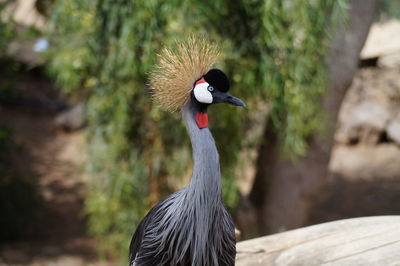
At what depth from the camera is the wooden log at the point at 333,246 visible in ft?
6.78

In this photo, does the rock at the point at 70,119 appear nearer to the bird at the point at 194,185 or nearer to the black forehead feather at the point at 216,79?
the bird at the point at 194,185

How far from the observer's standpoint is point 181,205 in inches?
67.6

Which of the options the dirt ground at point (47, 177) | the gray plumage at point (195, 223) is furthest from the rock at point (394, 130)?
the gray plumage at point (195, 223)

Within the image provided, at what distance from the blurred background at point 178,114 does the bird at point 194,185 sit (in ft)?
3.15

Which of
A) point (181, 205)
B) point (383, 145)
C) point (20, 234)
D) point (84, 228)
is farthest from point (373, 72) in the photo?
point (181, 205)

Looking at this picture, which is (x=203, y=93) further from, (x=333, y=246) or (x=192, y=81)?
(x=333, y=246)

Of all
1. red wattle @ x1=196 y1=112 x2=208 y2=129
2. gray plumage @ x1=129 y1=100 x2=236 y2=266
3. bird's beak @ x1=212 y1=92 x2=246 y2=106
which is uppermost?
bird's beak @ x1=212 y1=92 x2=246 y2=106

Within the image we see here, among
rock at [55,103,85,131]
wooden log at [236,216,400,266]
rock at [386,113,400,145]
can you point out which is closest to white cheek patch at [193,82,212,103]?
wooden log at [236,216,400,266]

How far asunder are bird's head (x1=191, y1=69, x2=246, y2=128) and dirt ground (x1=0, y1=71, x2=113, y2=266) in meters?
2.25

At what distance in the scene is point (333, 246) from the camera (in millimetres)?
2188

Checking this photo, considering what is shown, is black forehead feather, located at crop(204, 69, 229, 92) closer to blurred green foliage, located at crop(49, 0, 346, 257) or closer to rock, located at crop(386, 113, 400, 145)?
blurred green foliage, located at crop(49, 0, 346, 257)

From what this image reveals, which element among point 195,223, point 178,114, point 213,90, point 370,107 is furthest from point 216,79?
point 370,107

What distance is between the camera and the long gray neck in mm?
1592

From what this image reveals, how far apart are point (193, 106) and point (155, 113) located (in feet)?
4.12
